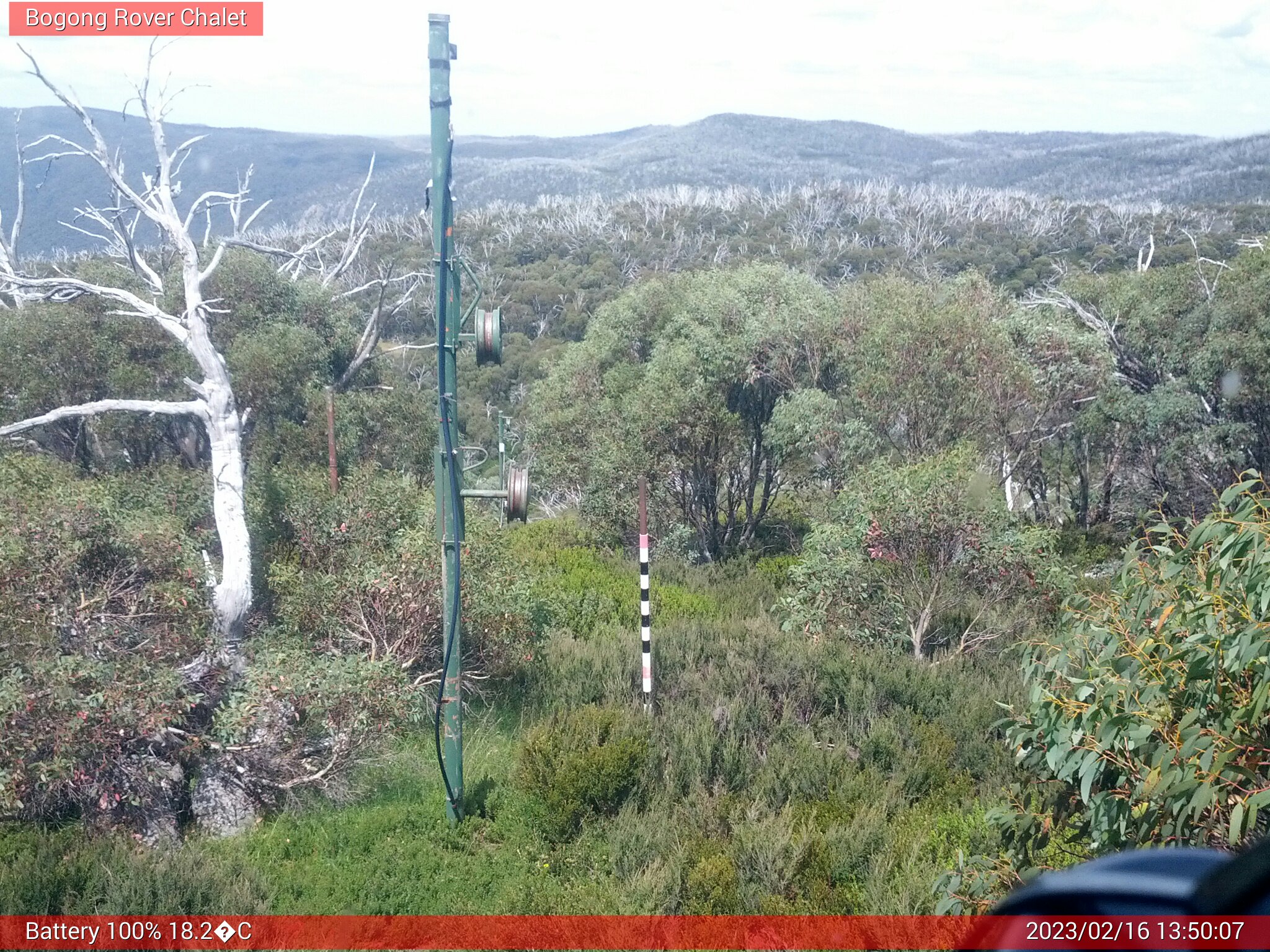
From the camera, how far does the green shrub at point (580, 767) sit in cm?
671

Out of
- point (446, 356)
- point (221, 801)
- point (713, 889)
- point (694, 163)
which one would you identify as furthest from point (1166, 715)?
point (694, 163)

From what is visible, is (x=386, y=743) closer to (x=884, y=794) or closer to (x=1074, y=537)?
(x=884, y=794)

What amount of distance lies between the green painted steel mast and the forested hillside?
0.35 meters

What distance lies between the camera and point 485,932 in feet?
18.0

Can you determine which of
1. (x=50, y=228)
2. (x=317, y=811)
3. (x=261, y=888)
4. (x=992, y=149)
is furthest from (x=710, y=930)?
(x=992, y=149)

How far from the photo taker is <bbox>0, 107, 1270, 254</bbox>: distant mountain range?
60.3 metres

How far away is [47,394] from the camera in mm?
13109

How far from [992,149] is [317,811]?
116361 millimetres

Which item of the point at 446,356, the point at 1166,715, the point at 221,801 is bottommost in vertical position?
the point at 221,801

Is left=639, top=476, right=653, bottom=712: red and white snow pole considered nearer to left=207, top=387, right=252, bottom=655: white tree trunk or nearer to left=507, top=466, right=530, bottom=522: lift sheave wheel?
left=507, top=466, right=530, bottom=522: lift sheave wheel

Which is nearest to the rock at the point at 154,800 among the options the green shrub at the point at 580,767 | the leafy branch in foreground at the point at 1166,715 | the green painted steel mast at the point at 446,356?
the green painted steel mast at the point at 446,356

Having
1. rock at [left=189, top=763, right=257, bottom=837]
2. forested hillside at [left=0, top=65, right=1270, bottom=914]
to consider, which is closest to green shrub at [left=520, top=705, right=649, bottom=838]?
forested hillside at [left=0, top=65, right=1270, bottom=914]

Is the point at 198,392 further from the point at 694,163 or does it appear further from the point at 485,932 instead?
the point at 694,163

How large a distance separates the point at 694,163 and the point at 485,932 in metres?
103
